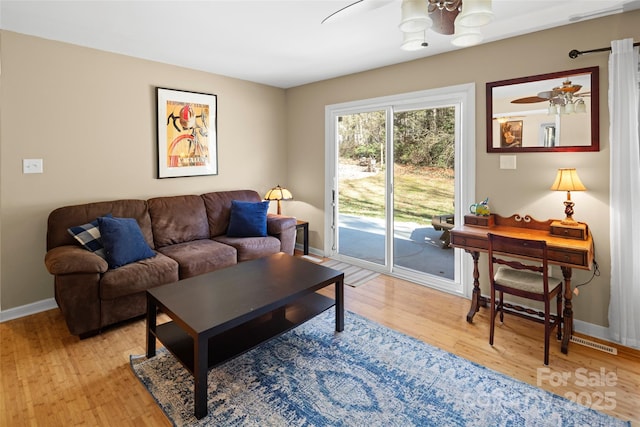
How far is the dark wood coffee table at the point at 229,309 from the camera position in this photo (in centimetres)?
195

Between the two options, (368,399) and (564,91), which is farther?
(564,91)

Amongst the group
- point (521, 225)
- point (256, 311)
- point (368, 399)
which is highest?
point (521, 225)

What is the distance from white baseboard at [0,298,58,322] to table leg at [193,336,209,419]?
2334 mm

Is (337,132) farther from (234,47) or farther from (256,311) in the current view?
(256,311)

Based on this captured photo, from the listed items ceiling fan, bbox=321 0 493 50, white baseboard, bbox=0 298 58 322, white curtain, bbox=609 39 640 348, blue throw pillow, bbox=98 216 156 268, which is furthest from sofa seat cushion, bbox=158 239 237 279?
white curtain, bbox=609 39 640 348

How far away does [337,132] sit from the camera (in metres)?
4.68

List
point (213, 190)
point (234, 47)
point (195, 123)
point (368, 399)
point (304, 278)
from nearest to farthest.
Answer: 1. point (368, 399)
2. point (304, 278)
3. point (234, 47)
4. point (195, 123)
5. point (213, 190)

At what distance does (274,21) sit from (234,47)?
778mm

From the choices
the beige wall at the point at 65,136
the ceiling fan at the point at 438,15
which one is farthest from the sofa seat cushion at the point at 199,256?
the ceiling fan at the point at 438,15

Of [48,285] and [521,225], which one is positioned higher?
[521,225]

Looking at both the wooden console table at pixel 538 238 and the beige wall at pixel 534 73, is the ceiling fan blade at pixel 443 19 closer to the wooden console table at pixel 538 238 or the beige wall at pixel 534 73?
the beige wall at pixel 534 73

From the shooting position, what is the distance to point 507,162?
3148mm

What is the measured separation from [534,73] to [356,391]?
2.94m

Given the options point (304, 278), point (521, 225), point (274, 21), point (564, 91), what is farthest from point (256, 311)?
point (564, 91)
